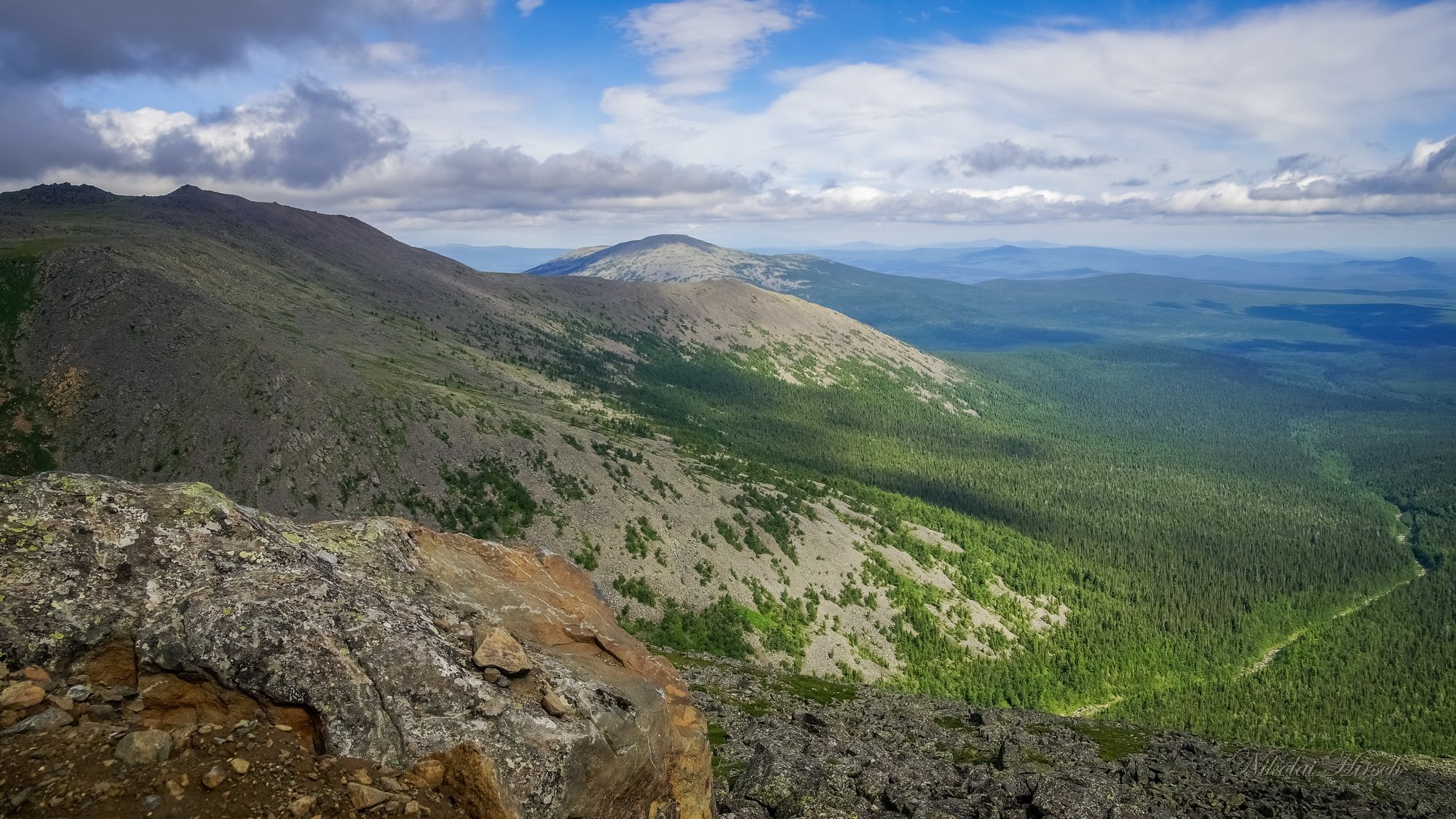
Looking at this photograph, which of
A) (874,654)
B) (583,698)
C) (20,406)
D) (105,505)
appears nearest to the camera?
(105,505)

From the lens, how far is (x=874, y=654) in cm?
8206

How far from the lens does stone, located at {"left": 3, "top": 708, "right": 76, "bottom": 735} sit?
39.3ft

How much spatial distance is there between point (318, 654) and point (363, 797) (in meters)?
3.51

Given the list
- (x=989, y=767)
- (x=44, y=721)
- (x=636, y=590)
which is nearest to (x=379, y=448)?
(x=636, y=590)

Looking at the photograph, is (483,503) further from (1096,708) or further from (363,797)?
(1096,708)

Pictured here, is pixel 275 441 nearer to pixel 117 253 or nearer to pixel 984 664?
pixel 117 253

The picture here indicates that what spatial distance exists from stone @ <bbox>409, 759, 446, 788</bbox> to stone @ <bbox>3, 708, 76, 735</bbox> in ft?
19.4

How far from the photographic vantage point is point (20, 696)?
12398mm

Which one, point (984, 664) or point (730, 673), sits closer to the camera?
point (730, 673)

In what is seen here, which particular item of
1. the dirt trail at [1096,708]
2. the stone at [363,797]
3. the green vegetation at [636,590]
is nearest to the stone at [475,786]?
the stone at [363,797]

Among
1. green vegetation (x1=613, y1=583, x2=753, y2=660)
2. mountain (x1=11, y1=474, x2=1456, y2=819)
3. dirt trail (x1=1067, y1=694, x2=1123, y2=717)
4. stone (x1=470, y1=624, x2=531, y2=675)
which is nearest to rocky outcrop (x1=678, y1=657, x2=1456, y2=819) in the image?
green vegetation (x1=613, y1=583, x2=753, y2=660)

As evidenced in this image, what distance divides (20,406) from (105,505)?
7870 cm

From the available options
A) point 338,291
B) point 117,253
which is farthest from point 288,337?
point 338,291

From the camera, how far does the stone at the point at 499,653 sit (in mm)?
16734
